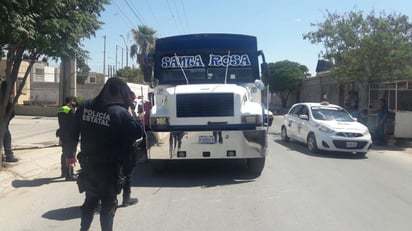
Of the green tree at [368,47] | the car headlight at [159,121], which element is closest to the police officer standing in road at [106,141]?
the car headlight at [159,121]

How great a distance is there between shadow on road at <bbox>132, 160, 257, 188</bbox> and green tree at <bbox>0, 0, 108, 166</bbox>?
307cm

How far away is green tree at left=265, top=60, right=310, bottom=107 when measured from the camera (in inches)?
2037

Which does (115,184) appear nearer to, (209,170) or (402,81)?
(209,170)

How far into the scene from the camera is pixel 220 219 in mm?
6438

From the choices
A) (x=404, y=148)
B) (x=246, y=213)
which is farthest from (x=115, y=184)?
(x=404, y=148)

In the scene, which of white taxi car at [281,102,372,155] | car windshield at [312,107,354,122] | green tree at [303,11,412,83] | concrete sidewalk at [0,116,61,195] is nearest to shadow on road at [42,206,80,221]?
concrete sidewalk at [0,116,61,195]

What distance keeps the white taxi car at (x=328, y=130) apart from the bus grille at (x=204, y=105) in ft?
17.8

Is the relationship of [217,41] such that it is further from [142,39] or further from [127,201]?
[142,39]

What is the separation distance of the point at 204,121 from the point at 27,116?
23994 mm

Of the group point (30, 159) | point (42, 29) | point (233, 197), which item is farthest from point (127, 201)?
point (30, 159)

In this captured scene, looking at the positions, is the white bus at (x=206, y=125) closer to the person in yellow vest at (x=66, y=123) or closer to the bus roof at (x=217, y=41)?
the bus roof at (x=217, y=41)

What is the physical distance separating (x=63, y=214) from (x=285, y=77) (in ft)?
154

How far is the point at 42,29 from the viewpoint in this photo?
8695 millimetres

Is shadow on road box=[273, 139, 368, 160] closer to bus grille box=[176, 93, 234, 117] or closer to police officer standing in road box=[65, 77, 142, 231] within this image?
bus grille box=[176, 93, 234, 117]
